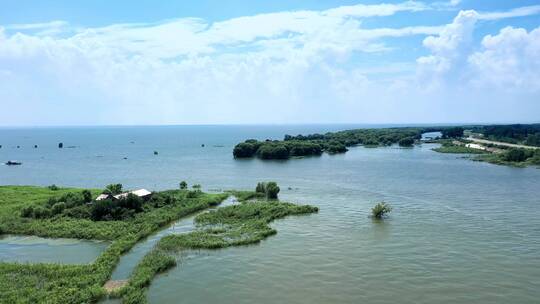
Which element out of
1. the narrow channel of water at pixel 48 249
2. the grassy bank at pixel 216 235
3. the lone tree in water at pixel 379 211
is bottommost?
the narrow channel of water at pixel 48 249

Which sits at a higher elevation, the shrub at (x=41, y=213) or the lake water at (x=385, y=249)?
the shrub at (x=41, y=213)

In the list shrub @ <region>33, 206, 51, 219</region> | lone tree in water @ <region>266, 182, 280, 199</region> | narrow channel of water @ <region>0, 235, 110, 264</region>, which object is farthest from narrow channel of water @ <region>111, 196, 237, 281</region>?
shrub @ <region>33, 206, 51, 219</region>

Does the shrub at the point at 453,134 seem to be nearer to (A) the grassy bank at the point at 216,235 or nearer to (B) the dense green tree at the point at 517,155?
(B) the dense green tree at the point at 517,155

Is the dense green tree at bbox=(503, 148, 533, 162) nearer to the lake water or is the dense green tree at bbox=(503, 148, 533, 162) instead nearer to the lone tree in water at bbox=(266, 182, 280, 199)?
the lake water

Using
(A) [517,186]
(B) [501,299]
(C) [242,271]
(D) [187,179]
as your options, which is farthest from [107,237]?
(A) [517,186]

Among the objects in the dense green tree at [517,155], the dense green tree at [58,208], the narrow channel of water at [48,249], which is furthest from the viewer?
the dense green tree at [517,155]

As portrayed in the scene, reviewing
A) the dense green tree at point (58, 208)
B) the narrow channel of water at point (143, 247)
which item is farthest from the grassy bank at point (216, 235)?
the dense green tree at point (58, 208)

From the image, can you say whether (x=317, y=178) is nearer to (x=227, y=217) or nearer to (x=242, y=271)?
(x=227, y=217)
